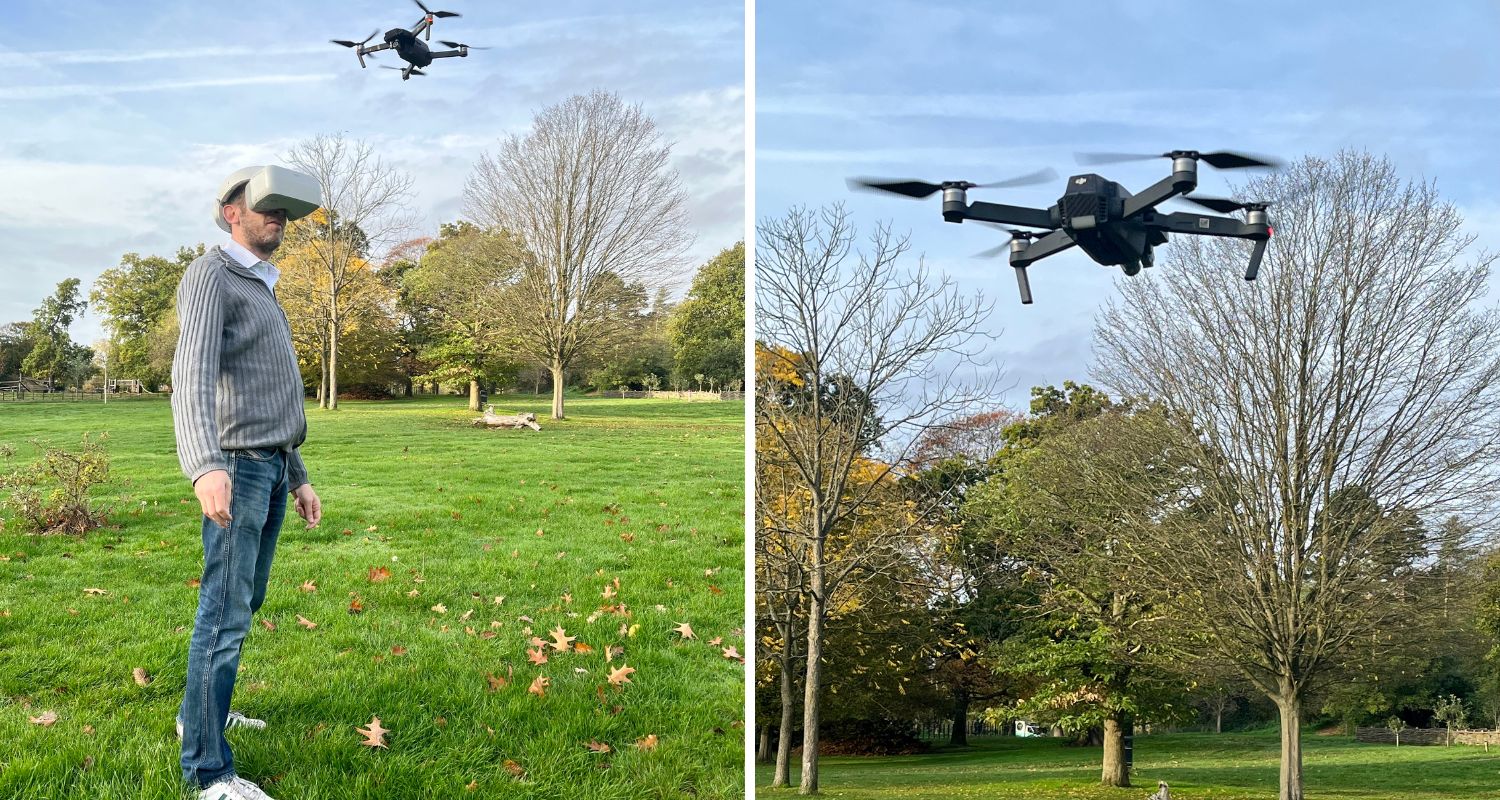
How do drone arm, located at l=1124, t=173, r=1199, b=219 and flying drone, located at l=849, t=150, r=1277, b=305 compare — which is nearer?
drone arm, located at l=1124, t=173, r=1199, b=219

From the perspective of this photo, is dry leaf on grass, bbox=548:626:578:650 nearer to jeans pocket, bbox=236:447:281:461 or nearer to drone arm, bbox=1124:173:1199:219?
jeans pocket, bbox=236:447:281:461

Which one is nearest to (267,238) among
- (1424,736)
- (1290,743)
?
(1290,743)

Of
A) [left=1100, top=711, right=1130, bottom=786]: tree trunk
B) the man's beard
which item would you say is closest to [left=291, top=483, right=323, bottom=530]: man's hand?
the man's beard

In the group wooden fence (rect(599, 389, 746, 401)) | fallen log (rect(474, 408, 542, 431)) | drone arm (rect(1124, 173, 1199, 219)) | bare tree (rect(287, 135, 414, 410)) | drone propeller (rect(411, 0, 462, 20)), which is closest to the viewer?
drone arm (rect(1124, 173, 1199, 219))

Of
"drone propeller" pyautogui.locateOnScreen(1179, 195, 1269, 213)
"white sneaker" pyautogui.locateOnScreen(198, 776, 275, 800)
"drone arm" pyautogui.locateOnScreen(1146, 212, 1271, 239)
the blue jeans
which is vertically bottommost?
"white sneaker" pyautogui.locateOnScreen(198, 776, 275, 800)

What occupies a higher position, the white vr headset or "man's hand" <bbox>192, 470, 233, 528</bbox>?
the white vr headset

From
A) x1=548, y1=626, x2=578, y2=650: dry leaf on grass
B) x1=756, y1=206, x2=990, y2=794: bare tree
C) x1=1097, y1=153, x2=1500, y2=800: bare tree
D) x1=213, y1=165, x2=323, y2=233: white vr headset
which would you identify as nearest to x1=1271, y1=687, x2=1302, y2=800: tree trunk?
x1=1097, y1=153, x2=1500, y2=800: bare tree

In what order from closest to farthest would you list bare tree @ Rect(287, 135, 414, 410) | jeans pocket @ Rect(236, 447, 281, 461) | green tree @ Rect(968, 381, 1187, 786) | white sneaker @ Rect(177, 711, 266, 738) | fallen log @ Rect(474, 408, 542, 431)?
jeans pocket @ Rect(236, 447, 281, 461)
white sneaker @ Rect(177, 711, 266, 738)
bare tree @ Rect(287, 135, 414, 410)
green tree @ Rect(968, 381, 1187, 786)
fallen log @ Rect(474, 408, 542, 431)
